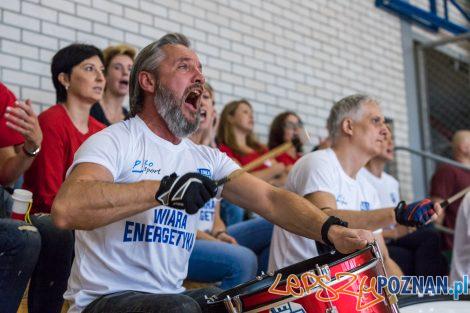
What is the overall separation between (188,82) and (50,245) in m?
0.83

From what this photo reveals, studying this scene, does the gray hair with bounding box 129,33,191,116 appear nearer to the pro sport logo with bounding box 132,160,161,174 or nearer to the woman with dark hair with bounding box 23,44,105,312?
the pro sport logo with bounding box 132,160,161,174


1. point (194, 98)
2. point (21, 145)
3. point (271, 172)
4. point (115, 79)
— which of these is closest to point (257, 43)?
point (271, 172)

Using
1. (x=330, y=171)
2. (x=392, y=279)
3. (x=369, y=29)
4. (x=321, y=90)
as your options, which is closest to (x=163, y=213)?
(x=392, y=279)

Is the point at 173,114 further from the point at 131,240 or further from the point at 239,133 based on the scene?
the point at 239,133

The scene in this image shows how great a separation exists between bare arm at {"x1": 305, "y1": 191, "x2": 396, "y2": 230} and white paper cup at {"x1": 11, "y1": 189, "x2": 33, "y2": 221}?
1.29m

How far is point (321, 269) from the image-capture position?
199 centimetres

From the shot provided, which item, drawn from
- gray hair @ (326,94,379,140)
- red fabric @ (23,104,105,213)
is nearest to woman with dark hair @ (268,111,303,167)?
gray hair @ (326,94,379,140)

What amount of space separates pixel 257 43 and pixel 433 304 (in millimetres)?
3354

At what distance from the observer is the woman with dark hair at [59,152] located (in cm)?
273

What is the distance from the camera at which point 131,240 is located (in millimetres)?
2246

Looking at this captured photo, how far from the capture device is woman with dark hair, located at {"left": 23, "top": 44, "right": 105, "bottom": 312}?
2.73m

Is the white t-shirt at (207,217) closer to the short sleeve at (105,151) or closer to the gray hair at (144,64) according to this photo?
the gray hair at (144,64)

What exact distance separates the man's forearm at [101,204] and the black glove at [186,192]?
59 mm

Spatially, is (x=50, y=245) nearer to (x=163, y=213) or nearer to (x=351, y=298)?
(x=163, y=213)
